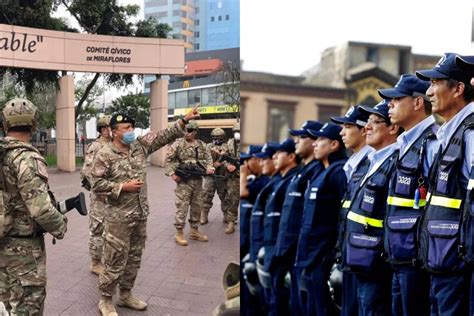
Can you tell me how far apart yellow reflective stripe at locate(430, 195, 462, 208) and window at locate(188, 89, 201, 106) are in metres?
1.07

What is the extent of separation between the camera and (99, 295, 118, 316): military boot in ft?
8.00

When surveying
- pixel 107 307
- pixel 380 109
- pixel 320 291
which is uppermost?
pixel 380 109

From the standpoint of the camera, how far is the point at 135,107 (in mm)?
2420

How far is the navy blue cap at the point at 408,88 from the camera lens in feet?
4.72

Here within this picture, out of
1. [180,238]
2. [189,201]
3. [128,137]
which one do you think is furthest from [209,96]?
[128,137]

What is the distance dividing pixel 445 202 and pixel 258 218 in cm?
83

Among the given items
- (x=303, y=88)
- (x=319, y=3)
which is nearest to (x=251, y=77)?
(x=303, y=88)

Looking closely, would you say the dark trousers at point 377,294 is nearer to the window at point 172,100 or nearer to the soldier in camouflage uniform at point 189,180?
the soldier in camouflage uniform at point 189,180

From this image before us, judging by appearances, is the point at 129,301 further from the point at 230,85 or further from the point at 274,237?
the point at 230,85

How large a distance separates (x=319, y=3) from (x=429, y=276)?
0.94 metres

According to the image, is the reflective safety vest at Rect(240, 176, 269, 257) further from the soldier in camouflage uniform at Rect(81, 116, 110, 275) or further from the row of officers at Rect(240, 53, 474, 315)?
the soldier in camouflage uniform at Rect(81, 116, 110, 275)

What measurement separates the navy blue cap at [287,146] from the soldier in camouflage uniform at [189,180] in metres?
0.37

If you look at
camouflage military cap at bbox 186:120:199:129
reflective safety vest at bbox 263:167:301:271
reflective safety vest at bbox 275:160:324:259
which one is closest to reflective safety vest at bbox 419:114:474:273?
reflective safety vest at bbox 275:160:324:259

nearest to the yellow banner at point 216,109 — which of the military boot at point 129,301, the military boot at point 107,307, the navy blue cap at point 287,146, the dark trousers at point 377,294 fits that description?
the navy blue cap at point 287,146
